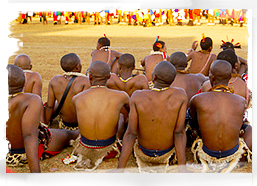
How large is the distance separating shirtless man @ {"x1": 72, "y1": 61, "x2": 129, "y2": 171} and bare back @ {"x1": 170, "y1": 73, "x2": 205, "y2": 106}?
127 centimetres

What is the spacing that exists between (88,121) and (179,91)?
1.19 m

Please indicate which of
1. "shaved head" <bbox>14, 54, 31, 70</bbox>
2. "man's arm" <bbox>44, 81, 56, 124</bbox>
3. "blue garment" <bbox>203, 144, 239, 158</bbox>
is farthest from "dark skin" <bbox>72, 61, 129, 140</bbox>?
"shaved head" <bbox>14, 54, 31, 70</bbox>

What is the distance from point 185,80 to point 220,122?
153 centimetres

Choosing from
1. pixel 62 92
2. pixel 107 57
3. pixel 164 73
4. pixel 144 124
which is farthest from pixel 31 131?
pixel 107 57

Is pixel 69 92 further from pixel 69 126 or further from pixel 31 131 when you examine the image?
pixel 31 131

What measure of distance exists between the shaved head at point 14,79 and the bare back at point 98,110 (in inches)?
29.4

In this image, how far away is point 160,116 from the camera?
3.87 m

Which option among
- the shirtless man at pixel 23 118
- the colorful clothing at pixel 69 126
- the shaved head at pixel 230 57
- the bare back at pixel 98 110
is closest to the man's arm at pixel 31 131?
the shirtless man at pixel 23 118

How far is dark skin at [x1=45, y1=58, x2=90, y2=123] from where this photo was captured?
4.93 m

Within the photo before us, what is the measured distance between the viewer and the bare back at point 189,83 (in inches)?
208

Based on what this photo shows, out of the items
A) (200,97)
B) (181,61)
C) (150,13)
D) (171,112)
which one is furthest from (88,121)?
(150,13)

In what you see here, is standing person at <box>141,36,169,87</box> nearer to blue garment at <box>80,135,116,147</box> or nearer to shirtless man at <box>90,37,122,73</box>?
shirtless man at <box>90,37,122,73</box>

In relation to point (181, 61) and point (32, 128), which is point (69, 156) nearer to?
point (32, 128)

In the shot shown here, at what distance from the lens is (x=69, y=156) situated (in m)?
4.50
